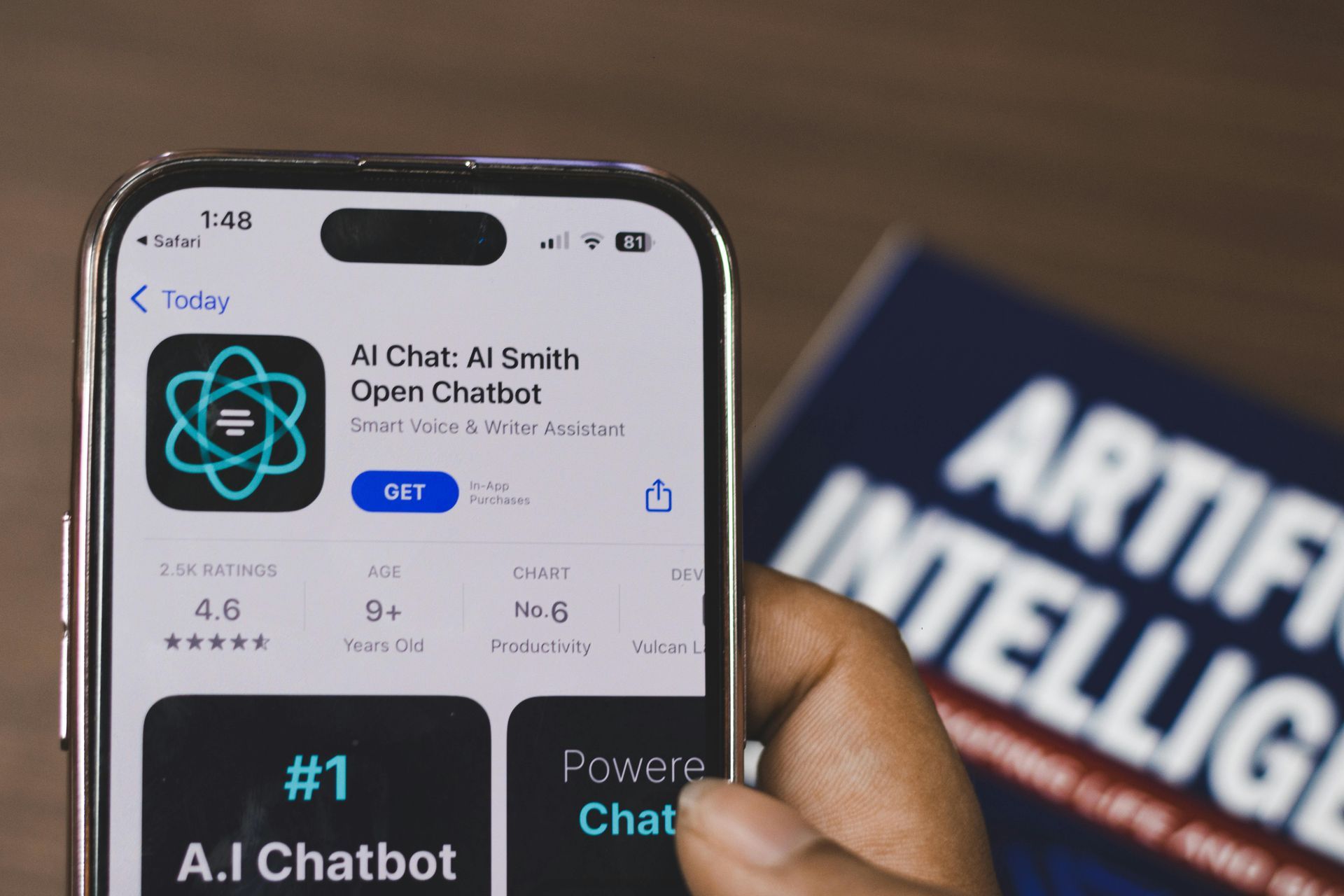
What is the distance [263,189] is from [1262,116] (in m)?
0.39

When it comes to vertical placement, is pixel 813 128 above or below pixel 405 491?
above

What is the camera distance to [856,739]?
0.25m

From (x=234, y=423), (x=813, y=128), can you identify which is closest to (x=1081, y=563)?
(x=813, y=128)

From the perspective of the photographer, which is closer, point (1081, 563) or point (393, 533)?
point (393, 533)

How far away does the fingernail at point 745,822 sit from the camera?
183 millimetres

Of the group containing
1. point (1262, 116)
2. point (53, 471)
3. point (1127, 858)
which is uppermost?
point (1262, 116)

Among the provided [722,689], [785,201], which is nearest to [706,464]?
[722,689]

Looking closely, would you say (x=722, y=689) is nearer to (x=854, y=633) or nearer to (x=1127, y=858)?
(x=854, y=633)

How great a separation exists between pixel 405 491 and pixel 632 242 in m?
0.07

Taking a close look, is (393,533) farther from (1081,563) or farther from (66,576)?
(1081,563)

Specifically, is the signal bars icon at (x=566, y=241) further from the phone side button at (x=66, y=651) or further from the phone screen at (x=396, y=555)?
the phone side button at (x=66, y=651)

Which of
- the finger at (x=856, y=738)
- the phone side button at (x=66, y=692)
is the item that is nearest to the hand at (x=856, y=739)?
the finger at (x=856, y=738)

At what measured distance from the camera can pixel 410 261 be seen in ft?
0.75

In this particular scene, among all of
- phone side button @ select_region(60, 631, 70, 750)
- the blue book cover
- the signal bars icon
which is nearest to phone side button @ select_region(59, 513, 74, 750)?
phone side button @ select_region(60, 631, 70, 750)
